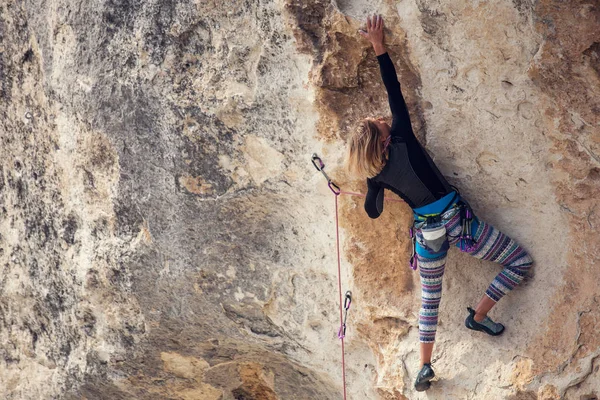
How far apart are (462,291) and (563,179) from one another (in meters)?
0.77

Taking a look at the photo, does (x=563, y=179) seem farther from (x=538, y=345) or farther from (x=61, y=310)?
(x=61, y=310)

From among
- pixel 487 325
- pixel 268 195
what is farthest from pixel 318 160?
pixel 487 325

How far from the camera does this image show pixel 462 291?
394 cm

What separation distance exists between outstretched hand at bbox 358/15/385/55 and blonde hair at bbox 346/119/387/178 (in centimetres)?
35

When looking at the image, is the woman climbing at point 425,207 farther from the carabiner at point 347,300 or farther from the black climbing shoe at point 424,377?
the carabiner at point 347,300

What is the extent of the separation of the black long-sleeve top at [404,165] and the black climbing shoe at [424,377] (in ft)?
2.65

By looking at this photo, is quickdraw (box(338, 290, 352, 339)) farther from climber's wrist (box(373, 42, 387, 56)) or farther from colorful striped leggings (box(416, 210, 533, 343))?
climber's wrist (box(373, 42, 387, 56))

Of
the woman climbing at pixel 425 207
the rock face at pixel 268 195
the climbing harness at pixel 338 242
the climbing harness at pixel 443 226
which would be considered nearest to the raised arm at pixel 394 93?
the woman climbing at pixel 425 207

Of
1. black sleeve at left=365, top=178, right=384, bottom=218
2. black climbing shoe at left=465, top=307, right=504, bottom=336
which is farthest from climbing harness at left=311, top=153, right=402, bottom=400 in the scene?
black climbing shoe at left=465, top=307, right=504, bottom=336

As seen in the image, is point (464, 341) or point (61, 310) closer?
point (464, 341)

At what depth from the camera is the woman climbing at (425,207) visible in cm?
343

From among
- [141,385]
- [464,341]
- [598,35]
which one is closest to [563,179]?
[598,35]

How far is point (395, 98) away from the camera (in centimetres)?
339

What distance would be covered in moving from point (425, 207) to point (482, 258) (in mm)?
384
